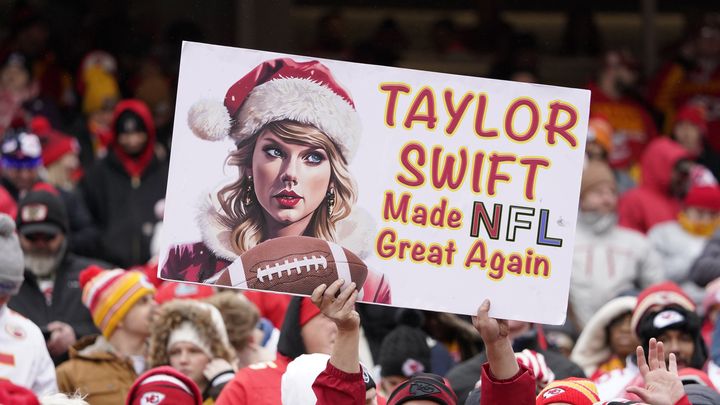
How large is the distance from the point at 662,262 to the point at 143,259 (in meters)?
3.00

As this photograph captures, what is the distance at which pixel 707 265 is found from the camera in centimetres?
912

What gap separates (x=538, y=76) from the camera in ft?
41.6

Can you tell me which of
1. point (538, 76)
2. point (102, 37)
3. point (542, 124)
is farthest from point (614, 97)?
point (542, 124)

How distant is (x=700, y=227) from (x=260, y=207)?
541 centimetres

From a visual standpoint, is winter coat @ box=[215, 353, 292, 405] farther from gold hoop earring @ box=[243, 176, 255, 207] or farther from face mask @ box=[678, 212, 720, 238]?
face mask @ box=[678, 212, 720, 238]

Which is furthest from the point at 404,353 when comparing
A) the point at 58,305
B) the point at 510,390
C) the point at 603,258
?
the point at 603,258

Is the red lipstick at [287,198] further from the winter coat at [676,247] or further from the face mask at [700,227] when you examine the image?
the face mask at [700,227]

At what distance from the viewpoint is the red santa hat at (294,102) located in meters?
5.12

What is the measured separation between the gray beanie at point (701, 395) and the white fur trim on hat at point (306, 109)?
161 centimetres

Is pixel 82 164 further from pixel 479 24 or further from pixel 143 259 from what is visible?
pixel 479 24

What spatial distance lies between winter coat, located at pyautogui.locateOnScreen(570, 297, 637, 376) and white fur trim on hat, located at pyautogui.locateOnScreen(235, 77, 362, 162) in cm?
290

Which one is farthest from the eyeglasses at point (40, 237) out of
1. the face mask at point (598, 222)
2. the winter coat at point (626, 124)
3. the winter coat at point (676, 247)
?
the winter coat at point (626, 124)

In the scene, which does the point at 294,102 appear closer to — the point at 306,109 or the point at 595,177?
the point at 306,109

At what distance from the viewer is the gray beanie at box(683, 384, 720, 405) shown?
19.2 feet
